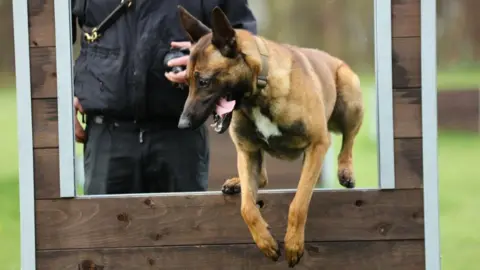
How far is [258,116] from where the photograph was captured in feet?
12.7

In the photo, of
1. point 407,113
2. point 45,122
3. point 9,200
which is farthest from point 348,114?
point 9,200

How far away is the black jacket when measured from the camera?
415 centimetres

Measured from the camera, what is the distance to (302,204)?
396cm

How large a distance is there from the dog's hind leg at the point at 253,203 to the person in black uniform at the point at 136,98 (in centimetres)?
24

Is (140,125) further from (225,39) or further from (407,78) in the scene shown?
(407,78)

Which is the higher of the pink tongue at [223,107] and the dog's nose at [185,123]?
the pink tongue at [223,107]

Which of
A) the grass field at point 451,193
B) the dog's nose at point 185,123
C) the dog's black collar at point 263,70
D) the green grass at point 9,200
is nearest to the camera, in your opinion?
the dog's nose at point 185,123

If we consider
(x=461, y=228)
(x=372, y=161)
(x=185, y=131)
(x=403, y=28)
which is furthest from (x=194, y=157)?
(x=461, y=228)

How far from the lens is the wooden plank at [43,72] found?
164 inches

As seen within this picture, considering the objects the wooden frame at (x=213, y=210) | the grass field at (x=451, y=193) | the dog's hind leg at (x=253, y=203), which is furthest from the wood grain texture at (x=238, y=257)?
the grass field at (x=451, y=193)

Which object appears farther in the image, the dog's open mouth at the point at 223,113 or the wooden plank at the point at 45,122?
the wooden plank at the point at 45,122

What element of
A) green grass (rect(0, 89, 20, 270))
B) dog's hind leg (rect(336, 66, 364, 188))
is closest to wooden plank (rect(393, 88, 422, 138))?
dog's hind leg (rect(336, 66, 364, 188))

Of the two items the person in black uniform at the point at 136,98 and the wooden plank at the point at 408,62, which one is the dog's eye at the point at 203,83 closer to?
the person in black uniform at the point at 136,98

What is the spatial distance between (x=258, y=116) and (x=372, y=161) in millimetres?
588
